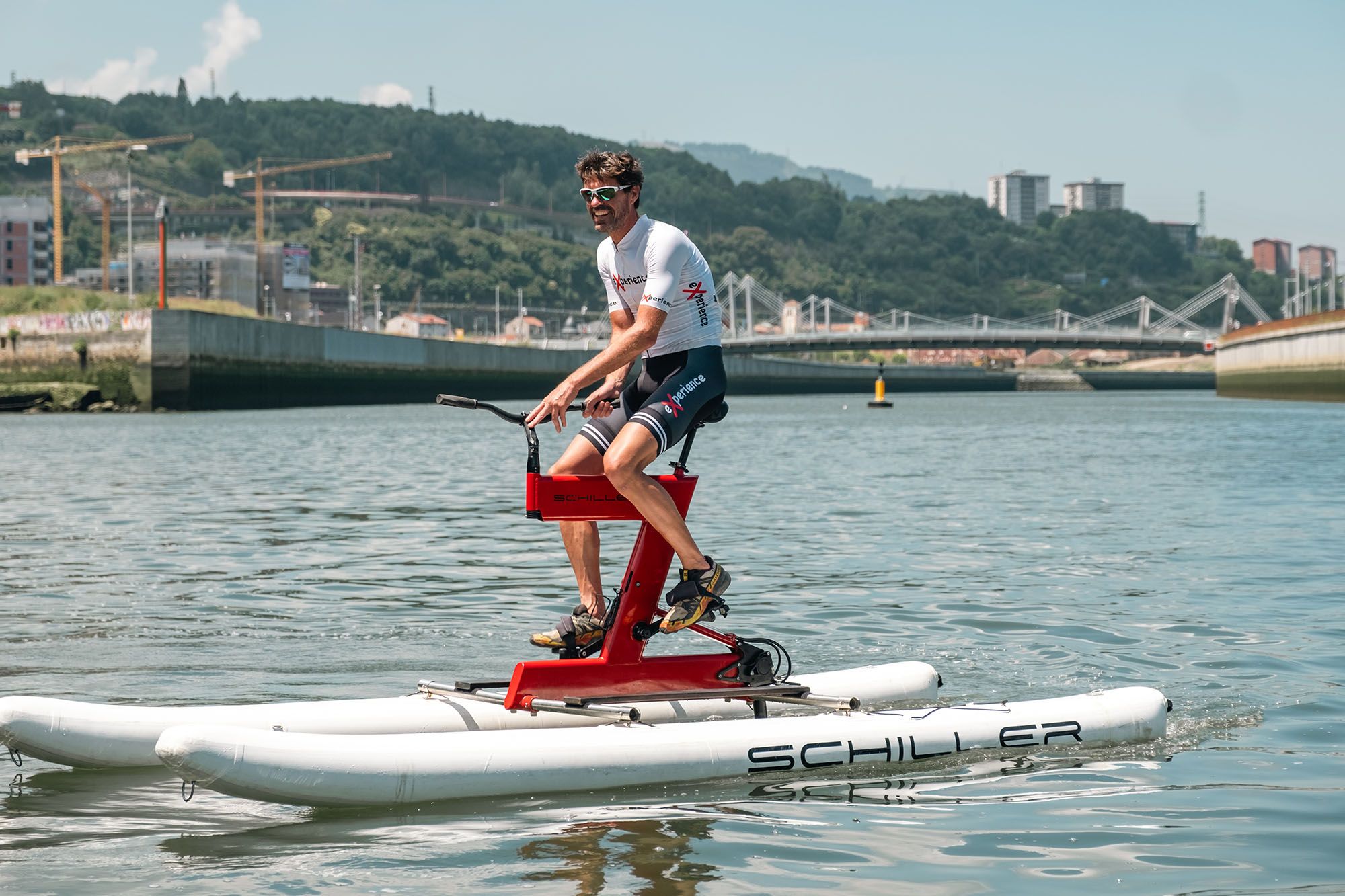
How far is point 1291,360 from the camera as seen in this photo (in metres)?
92.6

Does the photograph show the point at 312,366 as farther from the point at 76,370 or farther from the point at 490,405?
the point at 490,405

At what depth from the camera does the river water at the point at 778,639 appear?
6035 mm

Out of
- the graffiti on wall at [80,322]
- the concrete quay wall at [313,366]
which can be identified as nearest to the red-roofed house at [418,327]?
the concrete quay wall at [313,366]

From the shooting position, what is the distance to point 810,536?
18344 mm

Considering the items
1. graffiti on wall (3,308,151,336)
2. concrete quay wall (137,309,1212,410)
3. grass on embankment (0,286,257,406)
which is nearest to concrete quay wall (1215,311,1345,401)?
concrete quay wall (137,309,1212,410)

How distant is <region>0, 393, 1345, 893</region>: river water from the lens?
19.8 ft

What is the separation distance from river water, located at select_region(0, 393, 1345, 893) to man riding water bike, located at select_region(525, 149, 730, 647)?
3.88 feet

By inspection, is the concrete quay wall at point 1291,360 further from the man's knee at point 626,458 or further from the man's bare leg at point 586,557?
the man's knee at point 626,458

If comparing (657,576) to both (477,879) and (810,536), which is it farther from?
(810,536)

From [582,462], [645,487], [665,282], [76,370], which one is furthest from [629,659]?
[76,370]

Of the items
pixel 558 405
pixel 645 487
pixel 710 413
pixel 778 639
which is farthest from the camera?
pixel 778 639

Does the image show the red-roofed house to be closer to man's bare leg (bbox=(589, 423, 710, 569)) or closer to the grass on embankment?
the grass on embankment

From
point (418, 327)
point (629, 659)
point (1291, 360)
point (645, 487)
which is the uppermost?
point (418, 327)

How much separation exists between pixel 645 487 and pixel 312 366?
79692 millimetres
